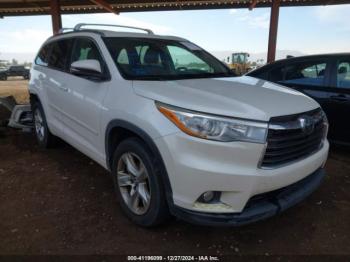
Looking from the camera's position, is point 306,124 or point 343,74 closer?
point 306,124

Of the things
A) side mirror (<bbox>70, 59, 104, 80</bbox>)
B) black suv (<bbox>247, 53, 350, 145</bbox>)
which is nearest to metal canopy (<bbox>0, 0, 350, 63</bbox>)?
black suv (<bbox>247, 53, 350, 145</bbox>)

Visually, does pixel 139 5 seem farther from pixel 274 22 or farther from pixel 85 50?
pixel 85 50

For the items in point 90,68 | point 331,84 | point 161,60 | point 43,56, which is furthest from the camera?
point 43,56

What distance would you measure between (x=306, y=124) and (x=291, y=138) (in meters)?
0.25

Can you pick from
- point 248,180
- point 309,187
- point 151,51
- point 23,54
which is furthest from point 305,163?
point 23,54

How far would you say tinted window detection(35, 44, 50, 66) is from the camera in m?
4.80

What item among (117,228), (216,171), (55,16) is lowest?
(117,228)

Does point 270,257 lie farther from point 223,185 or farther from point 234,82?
point 234,82

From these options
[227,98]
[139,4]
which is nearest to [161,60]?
[227,98]

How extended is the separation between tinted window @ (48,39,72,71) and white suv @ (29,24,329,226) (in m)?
0.56

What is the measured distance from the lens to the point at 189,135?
2287 mm

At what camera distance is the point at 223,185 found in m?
2.28

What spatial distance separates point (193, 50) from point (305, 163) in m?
2.25

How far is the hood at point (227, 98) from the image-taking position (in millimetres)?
2340
